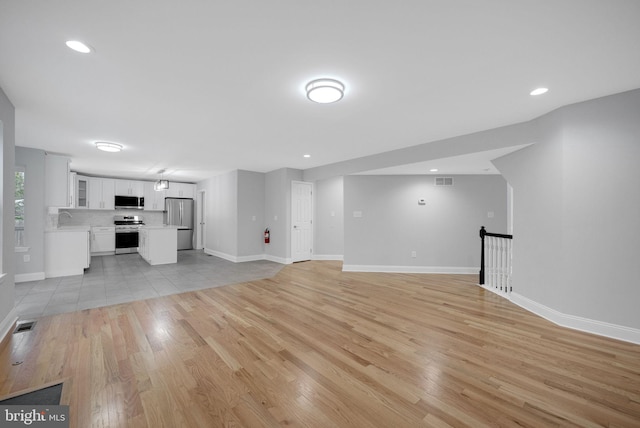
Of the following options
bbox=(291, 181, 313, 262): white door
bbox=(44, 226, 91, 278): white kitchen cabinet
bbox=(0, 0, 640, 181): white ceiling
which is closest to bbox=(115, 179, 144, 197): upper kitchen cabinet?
bbox=(44, 226, 91, 278): white kitchen cabinet

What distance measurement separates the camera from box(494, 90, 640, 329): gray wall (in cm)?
273

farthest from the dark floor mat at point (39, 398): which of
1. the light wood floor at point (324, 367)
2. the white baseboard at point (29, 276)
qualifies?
the white baseboard at point (29, 276)

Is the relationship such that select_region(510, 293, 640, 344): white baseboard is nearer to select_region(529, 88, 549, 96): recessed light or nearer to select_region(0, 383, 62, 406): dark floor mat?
select_region(529, 88, 549, 96): recessed light

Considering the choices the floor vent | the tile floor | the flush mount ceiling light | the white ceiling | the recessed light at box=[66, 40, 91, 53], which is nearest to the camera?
the white ceiling

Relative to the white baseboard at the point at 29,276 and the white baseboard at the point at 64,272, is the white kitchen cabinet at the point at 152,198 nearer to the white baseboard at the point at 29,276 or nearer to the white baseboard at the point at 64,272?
the white baseboard at the point at 64,272

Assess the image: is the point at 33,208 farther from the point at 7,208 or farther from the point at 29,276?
the point at 7,208

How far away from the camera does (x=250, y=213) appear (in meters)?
7.45

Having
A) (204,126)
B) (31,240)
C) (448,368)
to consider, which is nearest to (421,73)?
(448,368)

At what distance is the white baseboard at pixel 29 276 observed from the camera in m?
4.87

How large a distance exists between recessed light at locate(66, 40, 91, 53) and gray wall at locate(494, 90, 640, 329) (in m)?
4.90

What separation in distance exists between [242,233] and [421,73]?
20.2ft

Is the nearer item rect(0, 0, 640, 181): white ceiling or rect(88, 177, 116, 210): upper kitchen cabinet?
rect(0, 0, 640, 181): white ceiling

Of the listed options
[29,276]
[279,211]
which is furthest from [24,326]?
[279,211]

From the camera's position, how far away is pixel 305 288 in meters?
4.60
